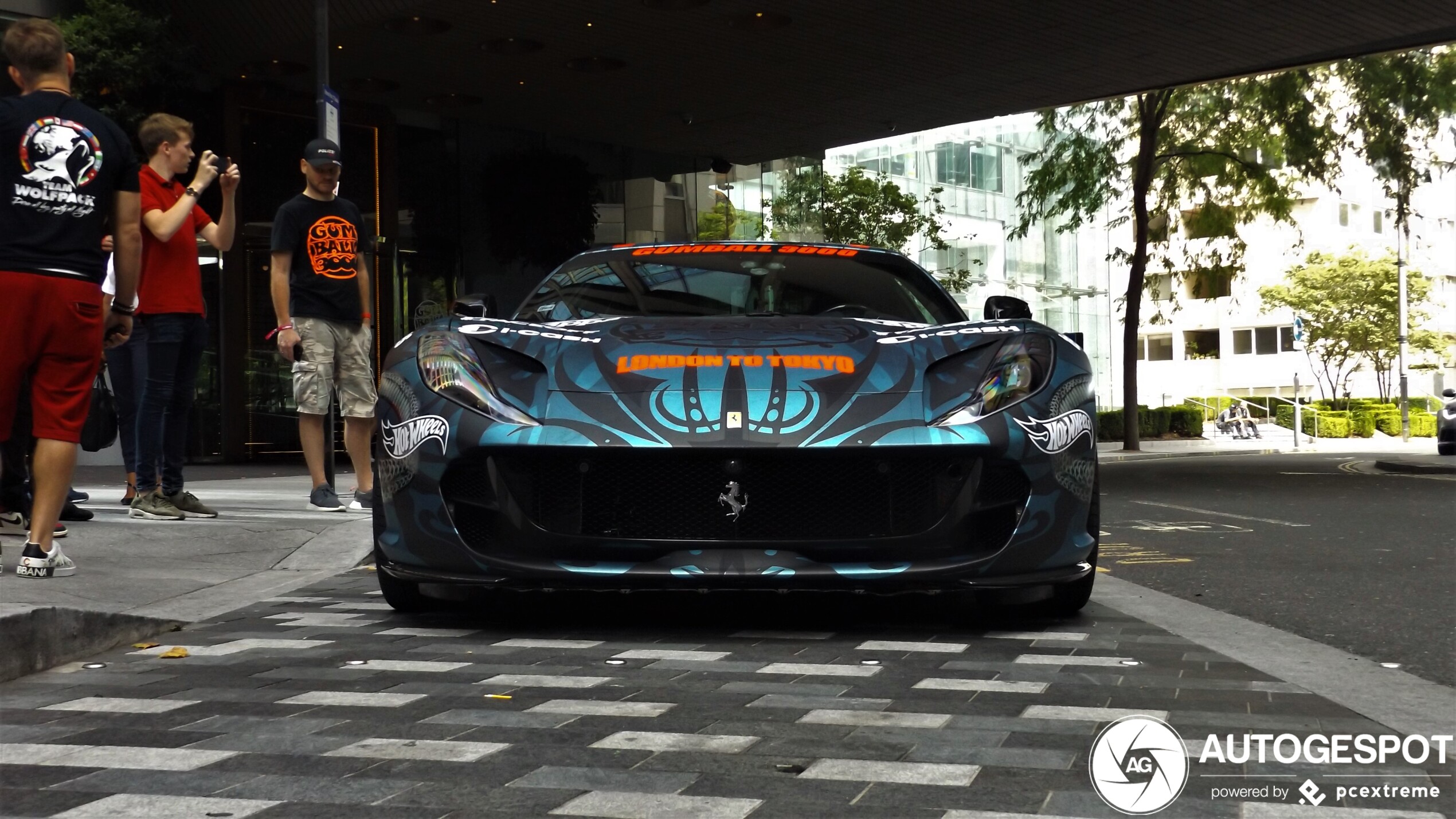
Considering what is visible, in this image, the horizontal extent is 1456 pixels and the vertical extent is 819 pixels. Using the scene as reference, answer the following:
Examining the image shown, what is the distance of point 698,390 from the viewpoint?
4125 millimetres

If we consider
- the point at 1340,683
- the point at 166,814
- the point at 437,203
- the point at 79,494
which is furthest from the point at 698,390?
the point at 437,203

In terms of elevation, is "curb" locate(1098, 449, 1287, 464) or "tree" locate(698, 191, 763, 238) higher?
"tree" locate(698, 191, 763, 238)

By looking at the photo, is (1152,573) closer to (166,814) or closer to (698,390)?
(698,390)

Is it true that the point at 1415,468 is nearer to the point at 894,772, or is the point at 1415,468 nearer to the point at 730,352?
the point at 730,352

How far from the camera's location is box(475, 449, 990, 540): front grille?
13.4 ft

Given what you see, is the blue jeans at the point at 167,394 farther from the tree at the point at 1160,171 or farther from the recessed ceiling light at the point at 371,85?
the tree at the point at 1160,171

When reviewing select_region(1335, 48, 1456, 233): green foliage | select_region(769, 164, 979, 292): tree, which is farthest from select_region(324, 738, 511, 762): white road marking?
select_region(769, 164, 979, 292): tree

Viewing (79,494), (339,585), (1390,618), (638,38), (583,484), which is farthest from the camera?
(638,38)

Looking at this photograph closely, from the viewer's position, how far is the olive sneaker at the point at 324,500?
8.02 m

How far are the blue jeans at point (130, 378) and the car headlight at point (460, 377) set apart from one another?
329cm

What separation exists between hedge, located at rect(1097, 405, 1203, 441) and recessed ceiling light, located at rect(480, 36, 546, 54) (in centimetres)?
2247

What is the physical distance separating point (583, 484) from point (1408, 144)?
23.0 metres

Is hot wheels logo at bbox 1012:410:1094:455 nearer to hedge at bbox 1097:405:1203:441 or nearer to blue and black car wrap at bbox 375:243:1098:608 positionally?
blue and black car wrap at bbox 375:243:1098:608

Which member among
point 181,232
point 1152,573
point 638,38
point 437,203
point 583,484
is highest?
point 638,38
